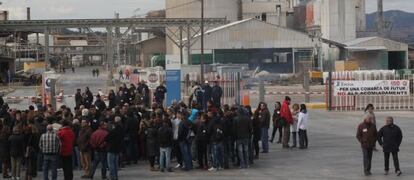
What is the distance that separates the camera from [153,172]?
17.9 meters

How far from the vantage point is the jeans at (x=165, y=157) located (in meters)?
17.6

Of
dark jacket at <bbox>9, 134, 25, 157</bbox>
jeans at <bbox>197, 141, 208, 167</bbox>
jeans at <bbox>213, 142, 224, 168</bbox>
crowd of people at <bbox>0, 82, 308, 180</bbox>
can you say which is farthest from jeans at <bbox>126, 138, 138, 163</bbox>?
dark jacket at <bbox>9, 134, 25, 157</bbox>

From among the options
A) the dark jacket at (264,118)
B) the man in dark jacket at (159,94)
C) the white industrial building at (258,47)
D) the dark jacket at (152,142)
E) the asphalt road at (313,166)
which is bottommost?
the asphalt road at (313,166)

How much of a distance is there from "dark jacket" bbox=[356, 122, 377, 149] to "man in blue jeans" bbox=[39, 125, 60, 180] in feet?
21.8

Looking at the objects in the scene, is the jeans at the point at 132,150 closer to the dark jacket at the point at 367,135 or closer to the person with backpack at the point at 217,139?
the person with backpack at the point at 217,139

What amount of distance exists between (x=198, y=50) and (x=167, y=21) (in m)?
5.25

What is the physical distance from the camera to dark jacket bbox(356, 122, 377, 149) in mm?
16688

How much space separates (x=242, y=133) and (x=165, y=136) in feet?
6.23

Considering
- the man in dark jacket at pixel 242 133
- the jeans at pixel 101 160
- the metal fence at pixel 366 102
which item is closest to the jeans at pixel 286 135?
the man in dark jacket at pixel 242 133

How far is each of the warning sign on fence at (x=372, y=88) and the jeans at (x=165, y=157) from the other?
20.2 metres

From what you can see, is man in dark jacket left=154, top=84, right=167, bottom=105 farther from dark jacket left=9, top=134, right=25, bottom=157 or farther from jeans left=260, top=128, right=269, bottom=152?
dark jacket left=9, top=134, right=25, bottom=157

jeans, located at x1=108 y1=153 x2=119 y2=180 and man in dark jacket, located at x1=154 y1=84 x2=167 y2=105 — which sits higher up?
man in dark jacket, located at x1=154 y1=84 x2=167 y2=105

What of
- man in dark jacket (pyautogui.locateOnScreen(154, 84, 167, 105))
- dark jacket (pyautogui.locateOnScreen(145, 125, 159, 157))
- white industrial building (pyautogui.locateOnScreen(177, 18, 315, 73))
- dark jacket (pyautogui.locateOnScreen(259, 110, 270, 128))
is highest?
white industrial building (pyautogui.locateOnScreen(177, 18, 315, 73))

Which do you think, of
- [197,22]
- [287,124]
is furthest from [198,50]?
[287,124]
